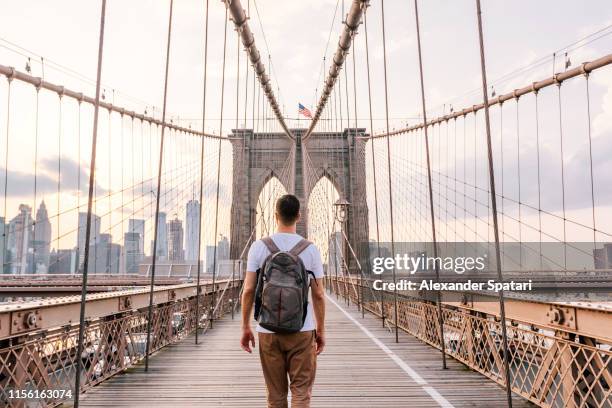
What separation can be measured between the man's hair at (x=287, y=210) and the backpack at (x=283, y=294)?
0.22 metres

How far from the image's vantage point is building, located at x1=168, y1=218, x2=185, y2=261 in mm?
32781

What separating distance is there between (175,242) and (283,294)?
3324 centimetres

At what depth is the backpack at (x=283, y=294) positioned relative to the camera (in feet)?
7.79

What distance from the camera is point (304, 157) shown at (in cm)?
2930

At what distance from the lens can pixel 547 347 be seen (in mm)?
3875

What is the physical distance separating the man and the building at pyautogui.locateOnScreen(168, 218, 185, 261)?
97.8ft

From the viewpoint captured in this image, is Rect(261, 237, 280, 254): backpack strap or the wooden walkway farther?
the wooden walkway

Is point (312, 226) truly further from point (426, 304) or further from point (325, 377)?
point (325, 377)

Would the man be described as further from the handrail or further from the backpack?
the handrail

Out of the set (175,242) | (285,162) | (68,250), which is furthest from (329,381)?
(175,242)

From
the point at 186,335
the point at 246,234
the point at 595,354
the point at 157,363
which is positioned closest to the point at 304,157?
the point at 246,234

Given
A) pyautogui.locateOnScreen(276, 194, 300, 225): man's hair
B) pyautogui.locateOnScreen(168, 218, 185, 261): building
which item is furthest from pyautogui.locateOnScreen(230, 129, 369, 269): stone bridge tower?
pyautogui.locateOnScreen(276, 194, 300, 225): man's hair

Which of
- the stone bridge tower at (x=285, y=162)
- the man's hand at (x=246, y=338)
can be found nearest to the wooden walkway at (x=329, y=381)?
the man's hand at (x=246, y=338)

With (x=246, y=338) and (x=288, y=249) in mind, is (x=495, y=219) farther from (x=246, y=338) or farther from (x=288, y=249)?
(x=246, y=338)
